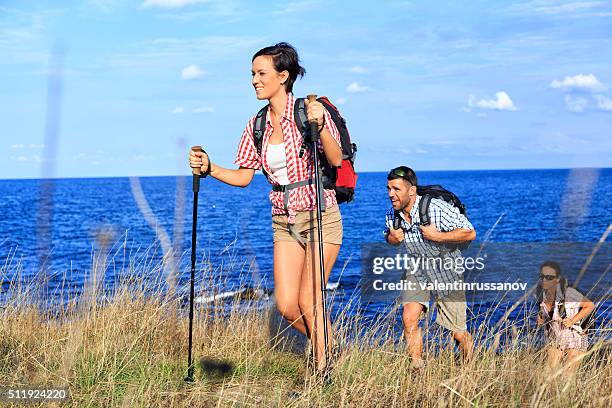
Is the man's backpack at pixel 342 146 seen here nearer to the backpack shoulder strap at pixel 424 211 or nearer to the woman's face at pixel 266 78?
the woman's face at pixel 266 78

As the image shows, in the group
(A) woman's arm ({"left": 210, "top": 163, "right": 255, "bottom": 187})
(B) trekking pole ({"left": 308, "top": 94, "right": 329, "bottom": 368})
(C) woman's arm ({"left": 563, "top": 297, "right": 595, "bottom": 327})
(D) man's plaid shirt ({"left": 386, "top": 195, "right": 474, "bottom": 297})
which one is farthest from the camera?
(C) woman's arm ({"left": 563, "top": 297, "right": 595, "bottom": 327})

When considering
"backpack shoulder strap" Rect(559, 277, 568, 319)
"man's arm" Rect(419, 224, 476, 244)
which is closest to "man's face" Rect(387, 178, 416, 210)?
"man's arm" Rect(419, 224, 476, 244)

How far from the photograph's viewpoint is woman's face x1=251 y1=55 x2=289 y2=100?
4512 millimetres

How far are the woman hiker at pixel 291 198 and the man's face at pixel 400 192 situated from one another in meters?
0.70

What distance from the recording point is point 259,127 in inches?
183

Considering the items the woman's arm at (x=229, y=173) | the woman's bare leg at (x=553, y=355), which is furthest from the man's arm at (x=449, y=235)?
the woman's arm at (x=229, y=173)

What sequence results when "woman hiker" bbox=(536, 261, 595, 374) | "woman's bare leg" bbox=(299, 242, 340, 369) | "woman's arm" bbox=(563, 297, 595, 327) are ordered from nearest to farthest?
"woman's bare leg" bbox=(299, 242, 340, 369), "woman hiker" bbox=(536, 261, 595, 374), "woman's arm" bbox=(563, 297, 595, 327)

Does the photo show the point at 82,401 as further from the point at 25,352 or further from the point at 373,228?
the point at 373,228

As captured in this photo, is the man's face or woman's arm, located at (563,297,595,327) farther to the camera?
woman's arm, located at (563,297,595,327)

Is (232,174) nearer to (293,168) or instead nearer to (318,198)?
(293,168)

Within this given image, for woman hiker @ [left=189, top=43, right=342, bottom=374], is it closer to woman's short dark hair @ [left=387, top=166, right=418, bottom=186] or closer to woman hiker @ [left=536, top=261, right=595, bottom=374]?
woman's short dark hair @ [left=387, top=166, right=418, bottom=186]

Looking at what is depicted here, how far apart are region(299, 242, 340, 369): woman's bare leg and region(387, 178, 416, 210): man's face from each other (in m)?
0.75

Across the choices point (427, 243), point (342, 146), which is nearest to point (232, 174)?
point (342, 146)

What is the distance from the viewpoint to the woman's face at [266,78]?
4512mm
